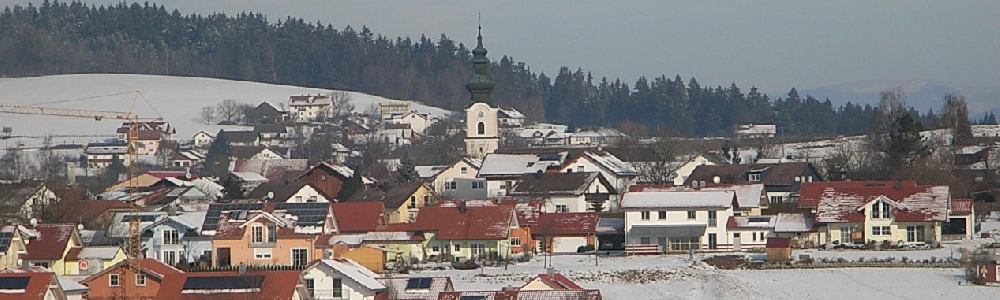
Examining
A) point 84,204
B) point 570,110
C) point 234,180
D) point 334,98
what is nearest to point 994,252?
point 84,204

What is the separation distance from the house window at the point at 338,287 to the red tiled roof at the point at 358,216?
12164 mm

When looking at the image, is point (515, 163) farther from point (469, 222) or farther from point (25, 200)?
point (469, 222)

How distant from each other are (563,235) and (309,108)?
319 feet

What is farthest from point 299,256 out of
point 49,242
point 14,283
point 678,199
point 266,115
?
point 266,115

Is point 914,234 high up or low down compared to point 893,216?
down

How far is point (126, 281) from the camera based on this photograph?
38.1m

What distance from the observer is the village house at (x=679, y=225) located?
49344mm

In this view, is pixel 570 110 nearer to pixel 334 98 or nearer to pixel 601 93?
pixel 601 93

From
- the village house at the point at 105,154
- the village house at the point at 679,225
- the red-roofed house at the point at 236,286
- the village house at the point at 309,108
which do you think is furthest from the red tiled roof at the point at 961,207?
the village house at the point at 309,108

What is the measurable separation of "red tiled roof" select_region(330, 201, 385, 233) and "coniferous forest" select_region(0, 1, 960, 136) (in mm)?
94150

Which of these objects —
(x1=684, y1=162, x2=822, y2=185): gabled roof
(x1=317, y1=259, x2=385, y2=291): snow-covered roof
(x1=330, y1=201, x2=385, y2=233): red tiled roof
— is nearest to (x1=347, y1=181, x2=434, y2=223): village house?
(x1=330, y1=201, x2=385, y2=233): red tiled roof

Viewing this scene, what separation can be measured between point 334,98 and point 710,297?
370 feet

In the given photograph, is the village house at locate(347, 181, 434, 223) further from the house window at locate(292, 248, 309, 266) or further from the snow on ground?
the snow on ground

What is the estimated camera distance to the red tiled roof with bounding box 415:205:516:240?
48.7m
